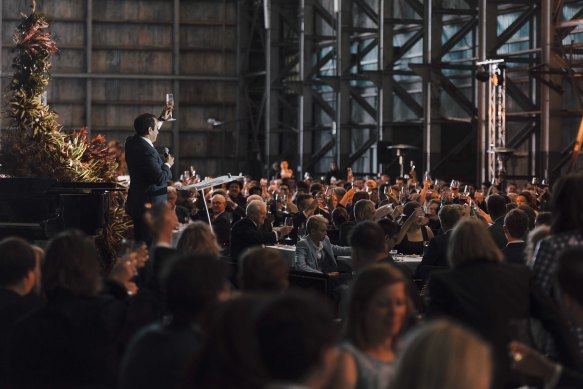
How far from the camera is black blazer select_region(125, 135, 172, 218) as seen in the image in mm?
11875

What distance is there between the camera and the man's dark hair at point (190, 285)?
421 cm

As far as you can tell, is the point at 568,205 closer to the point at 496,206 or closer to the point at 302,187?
the point at 496,206

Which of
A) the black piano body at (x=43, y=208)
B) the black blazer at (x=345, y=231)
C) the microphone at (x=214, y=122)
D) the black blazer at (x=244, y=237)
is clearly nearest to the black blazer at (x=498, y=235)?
the black blazer at (x=345, y=231)

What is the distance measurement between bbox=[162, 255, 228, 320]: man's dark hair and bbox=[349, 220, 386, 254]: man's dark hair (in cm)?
281

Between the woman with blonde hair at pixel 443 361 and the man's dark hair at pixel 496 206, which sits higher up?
the man's dark hair at pixel 496 206

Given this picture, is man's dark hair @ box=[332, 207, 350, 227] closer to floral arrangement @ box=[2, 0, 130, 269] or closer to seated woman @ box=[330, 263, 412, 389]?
floral arrangement @ box=[2, 0, 130, 269]

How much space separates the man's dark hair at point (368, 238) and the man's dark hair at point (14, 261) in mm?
1974

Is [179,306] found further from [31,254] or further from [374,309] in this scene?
[31,254]

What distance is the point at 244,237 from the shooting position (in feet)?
40.9

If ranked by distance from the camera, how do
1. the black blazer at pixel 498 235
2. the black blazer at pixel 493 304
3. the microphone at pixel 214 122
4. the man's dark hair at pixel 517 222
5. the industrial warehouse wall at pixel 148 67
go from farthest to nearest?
the industrial warehouse wall at pixel 148 67 < the microphone at pixel 214 122 < the black blazer at pixel 498 235 < the man's dark hair at pixel 517 222 < the black blazer at pixel 493 304

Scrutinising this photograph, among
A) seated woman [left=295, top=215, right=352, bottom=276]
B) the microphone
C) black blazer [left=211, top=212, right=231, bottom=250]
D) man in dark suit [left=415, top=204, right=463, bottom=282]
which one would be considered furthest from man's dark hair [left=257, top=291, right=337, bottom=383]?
the microphone

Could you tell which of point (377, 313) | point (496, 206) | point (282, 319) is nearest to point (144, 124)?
point (496, 206)

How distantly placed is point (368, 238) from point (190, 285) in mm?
2910

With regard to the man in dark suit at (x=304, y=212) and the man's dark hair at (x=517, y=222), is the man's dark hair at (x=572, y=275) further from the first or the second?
the man in dark suit at (x=304, y=212)
